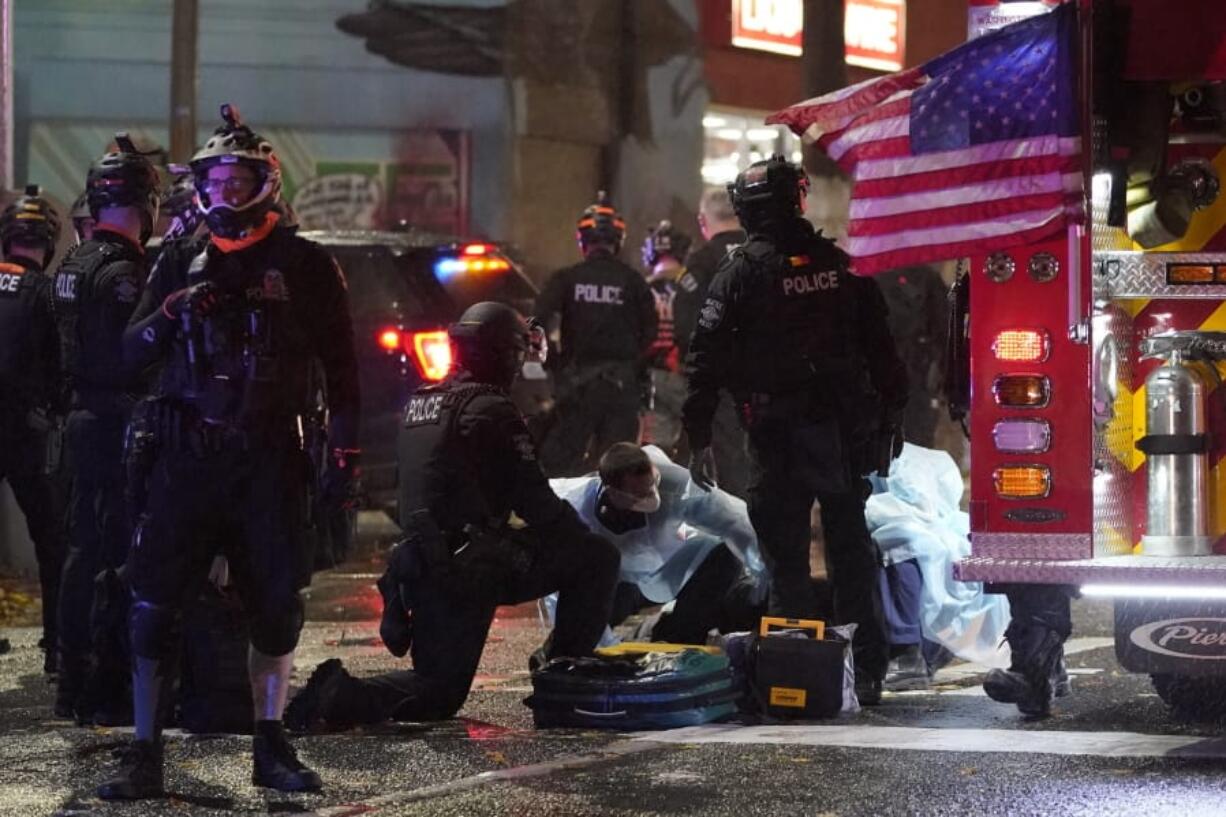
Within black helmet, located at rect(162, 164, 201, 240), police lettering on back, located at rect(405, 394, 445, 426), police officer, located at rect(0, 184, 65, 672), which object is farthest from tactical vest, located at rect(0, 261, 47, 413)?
police lettering on back, located at rect(405, 394, 445, 426)

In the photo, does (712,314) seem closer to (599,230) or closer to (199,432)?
(199,432)

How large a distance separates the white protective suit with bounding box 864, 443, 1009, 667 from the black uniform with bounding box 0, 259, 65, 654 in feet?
10.5

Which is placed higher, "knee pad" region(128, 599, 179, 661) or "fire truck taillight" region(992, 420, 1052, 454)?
"fire truck taillight" region(992, 420, 1052, 454)

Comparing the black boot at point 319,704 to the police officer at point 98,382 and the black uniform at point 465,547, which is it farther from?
the police officer at point 98,382

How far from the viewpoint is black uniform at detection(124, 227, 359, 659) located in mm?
6766

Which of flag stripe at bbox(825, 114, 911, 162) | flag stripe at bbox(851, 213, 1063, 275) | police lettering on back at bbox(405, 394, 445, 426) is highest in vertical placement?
flag stripe at bbox(825, 114, 911, 162)

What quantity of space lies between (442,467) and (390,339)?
19.5ft

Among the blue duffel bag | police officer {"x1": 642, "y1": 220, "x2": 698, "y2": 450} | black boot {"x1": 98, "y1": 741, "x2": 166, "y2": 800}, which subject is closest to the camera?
black boot {"x1": 98, "y1": 741, "x2": 166, "y2": 800}

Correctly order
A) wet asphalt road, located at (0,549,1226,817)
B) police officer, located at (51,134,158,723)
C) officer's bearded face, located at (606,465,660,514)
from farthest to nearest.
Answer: officer's bearded face, located at (606,465,660,514), police officer, located at (51,134,158,723), wet asphalt road, located at (0,549,1226,817)

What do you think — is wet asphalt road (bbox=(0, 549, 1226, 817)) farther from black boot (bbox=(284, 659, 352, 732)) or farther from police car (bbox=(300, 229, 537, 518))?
police car (bbox=(300, 229, 537, 518))

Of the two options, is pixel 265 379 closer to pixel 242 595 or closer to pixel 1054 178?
pixel 242 595

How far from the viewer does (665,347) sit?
13.8 metres

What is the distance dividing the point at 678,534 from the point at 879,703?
3.56 feet

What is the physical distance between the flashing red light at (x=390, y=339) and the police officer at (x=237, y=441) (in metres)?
6.94
